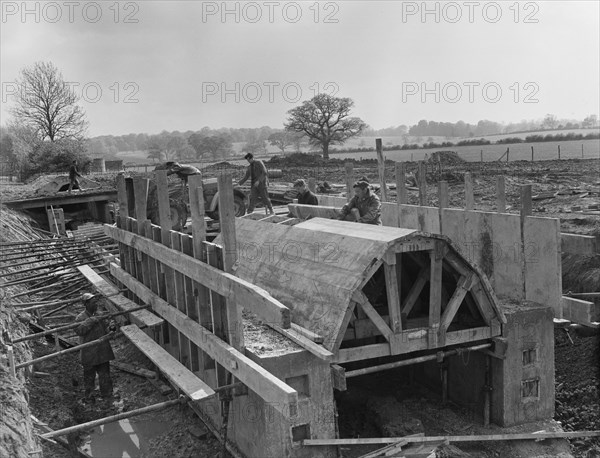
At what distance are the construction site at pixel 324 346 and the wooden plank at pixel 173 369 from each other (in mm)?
28

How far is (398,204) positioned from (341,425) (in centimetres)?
473

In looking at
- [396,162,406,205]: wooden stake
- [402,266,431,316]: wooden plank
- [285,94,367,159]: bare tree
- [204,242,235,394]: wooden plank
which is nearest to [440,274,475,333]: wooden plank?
[402,266,431,316]: wooden plank

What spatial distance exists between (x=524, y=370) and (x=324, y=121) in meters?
55.8

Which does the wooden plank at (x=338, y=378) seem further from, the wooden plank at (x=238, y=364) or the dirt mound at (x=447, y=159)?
the dirt mound at (x=447, y=159)

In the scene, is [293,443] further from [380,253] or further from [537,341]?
[537,341]

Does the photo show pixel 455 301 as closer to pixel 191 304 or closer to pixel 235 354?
pixel 235 354

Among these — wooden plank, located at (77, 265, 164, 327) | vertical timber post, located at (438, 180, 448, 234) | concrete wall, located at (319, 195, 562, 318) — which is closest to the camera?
concrete wall, located at (319, 195, 562, 318)

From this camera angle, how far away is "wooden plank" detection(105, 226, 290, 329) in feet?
16.2

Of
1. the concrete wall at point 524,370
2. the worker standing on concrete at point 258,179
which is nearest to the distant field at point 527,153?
the worker standing on concrete at point 258,179

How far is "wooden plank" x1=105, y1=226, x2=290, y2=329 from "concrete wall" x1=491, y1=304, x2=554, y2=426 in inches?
130

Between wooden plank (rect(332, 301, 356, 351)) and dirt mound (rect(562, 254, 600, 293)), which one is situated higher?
wooden plank (rect(332, 301, 356, 351))

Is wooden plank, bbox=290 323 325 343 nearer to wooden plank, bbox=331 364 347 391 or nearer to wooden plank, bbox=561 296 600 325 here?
wooden plank, bbox=331 364 347 391

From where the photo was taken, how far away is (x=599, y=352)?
10.3m

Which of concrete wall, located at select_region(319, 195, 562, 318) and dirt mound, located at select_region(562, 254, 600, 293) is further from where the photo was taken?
dirt mound, located at select_region(562, 254, 600, 293)
